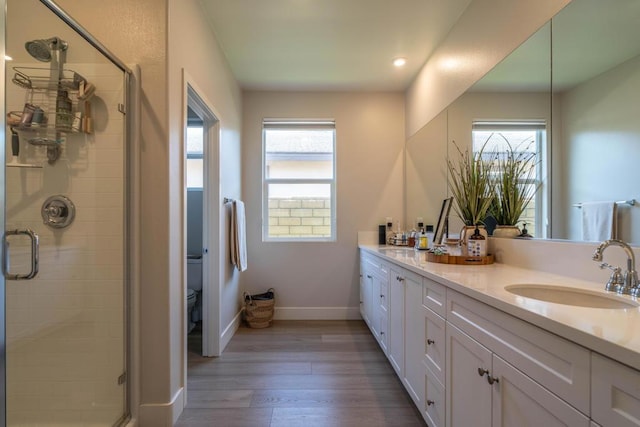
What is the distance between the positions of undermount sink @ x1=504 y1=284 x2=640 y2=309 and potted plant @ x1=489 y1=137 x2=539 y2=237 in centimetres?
60

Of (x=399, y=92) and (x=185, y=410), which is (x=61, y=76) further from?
(x=399, y=92)

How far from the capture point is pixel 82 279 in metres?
1.56

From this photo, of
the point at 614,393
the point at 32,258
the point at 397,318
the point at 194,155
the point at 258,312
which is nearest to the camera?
the point at 614,393

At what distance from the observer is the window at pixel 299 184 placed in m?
3.39

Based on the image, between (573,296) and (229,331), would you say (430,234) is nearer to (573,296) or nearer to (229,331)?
(573,296)

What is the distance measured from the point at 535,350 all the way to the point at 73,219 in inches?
82.9

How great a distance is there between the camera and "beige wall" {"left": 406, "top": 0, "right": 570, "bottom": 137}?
1.48 m

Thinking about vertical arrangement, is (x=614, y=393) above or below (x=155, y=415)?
above

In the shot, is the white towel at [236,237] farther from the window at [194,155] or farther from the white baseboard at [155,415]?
the white baseboard at [155,415]

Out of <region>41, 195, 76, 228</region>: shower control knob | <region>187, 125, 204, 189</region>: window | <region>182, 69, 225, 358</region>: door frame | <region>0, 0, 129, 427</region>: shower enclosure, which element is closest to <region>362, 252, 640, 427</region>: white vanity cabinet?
<region>182, 69, 225, 358</region>: door frame

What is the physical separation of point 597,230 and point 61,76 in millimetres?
2657

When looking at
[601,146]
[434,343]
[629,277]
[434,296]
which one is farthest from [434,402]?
[601,146]

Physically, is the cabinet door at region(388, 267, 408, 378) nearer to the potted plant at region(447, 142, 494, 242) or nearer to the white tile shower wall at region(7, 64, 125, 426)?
the potted plant at region(447, 142, 494, 242)

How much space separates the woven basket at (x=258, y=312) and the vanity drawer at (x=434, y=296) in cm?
197
